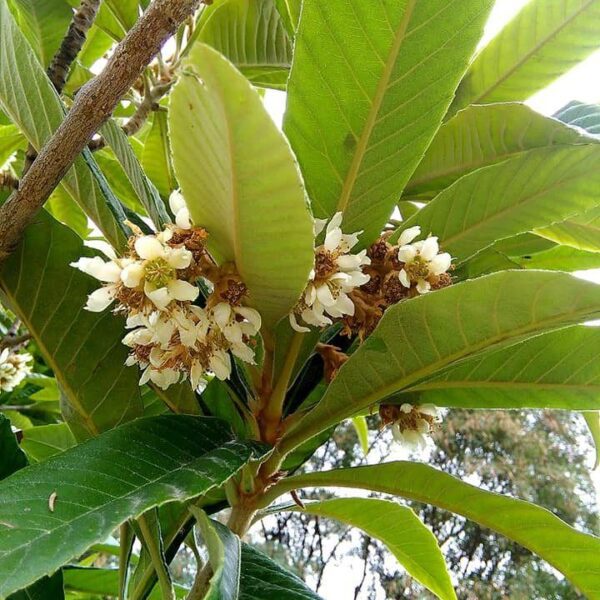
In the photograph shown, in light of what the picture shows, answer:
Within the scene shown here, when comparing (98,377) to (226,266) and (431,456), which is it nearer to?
(226,266)

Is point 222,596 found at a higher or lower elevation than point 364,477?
lower

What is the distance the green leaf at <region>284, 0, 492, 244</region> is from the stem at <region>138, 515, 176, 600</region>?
363 millimetres

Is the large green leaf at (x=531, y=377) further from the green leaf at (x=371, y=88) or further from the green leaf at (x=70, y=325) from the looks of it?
the green leaf at (x=70, y=325)

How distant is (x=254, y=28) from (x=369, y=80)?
616 millimetres

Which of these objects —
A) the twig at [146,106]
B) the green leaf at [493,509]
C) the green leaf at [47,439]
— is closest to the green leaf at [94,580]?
the green leaf at [47,439]

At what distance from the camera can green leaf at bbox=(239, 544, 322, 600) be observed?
0.58 meters

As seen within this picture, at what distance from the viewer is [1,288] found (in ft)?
2.12

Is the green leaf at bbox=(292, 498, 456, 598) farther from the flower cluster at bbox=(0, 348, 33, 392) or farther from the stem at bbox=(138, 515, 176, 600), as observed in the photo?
the flower cluster at bbox=(0, 348, 33, 392)

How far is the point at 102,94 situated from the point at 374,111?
0.23 meters

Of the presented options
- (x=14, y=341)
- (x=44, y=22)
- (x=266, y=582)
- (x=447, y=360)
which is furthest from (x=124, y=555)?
(x=44, y=22)

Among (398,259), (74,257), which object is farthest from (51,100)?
(398,259)

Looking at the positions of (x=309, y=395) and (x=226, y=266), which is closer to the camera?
(x=226, y=266)

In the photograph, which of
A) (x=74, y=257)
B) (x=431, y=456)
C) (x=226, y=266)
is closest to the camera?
(x=226, y=266)

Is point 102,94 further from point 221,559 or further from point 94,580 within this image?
point 94,580
